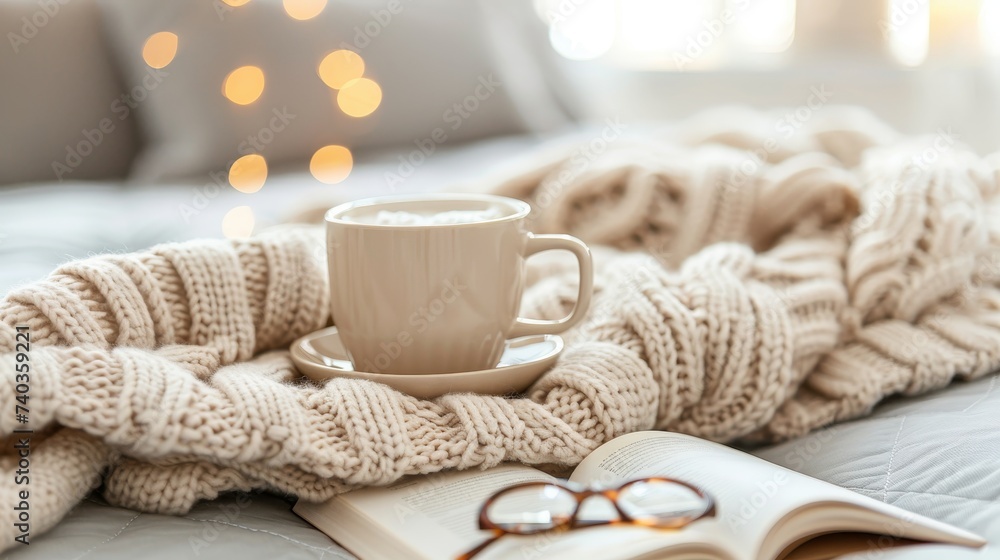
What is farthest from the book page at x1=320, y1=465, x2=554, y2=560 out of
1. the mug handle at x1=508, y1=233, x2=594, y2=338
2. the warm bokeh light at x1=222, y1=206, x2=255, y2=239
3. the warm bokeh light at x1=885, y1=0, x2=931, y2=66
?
the warm bokeh light at x1=885, y1=0, x2=931, y2=66

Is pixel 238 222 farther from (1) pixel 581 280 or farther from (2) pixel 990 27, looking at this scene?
(2) pixel 990 27

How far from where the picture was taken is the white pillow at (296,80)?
4.38ft

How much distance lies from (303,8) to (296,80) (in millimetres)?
158

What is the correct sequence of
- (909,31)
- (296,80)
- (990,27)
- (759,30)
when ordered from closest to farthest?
(296,80) < (990,27) < (909,31) < (759,30)

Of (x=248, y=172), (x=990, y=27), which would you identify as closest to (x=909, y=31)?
(x=990, y=27)

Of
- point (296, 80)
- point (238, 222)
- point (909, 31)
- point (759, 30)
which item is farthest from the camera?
point (759, 30)

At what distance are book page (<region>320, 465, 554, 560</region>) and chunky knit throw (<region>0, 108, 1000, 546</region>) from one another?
13 mm

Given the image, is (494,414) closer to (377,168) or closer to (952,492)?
(952,492)

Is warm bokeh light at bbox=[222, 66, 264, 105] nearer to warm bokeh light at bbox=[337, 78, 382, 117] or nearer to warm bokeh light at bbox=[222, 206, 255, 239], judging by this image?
warm bokeh light at bbox=[337, 78, 382, 117]

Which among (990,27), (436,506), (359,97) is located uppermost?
(990,27)

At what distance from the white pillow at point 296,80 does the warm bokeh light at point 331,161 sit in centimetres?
1

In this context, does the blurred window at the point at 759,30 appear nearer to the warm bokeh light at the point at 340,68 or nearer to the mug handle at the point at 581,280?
the warm bokeh light at the point at 340,68

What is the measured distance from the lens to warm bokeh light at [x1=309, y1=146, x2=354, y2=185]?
4.50 feet

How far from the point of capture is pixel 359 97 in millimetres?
1448
